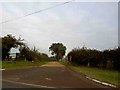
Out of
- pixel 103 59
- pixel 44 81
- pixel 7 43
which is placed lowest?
pixel 44 81

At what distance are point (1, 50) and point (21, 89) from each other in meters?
51.3

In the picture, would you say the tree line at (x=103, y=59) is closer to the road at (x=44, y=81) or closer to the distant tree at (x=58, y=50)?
the road at (x=44, y=81)

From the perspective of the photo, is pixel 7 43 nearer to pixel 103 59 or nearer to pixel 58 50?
pixel 103 59

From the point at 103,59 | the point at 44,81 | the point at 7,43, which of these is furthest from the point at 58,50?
the point at 44,81

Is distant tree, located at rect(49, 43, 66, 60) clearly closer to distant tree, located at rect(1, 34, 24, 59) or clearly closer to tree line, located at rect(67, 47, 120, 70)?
distant tree, located at rect(1, 34, 24, 59)

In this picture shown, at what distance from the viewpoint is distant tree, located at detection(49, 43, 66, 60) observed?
168375 mm

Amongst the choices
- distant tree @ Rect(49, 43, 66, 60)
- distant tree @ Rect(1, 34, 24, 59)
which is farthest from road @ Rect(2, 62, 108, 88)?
distant tree @ Rect(49, 43, 66, 60)

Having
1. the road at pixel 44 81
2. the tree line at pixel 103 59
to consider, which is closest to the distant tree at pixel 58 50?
the tree line at pixel 103 59

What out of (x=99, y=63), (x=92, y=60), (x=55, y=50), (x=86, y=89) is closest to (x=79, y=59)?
(x=92, y=60)

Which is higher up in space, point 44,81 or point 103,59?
point 103,59

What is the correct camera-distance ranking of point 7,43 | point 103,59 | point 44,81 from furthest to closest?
point 7,43 → point 103,59 → point 44,81

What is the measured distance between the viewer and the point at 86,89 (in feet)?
47.1

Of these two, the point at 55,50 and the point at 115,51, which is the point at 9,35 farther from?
the point at 55,50

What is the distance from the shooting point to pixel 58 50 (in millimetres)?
168125
